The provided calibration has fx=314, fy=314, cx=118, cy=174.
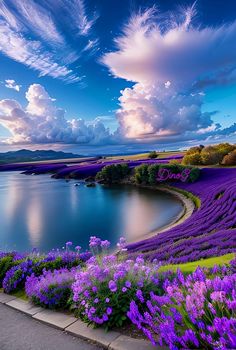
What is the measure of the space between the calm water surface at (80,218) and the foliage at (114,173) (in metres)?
22.9

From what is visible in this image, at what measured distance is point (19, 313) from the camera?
19.7ft

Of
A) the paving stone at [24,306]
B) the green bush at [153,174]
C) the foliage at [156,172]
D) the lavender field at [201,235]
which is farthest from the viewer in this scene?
the green bush at [153,174]

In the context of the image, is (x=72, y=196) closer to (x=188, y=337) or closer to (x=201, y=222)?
(x=201, y=222)

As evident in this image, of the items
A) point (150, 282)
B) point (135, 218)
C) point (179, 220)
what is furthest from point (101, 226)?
point (150, 282)

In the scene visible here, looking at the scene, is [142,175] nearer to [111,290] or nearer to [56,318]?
[56,318]

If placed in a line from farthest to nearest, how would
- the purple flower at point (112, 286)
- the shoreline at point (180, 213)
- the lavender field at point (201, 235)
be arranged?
the shoreline at point (180, 213)
the lavender field at point (201, 235)
the purple flower at point (112, 286)

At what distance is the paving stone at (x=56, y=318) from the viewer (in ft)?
16.8

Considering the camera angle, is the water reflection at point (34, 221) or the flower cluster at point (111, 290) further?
the water reflection at point (34, 221)

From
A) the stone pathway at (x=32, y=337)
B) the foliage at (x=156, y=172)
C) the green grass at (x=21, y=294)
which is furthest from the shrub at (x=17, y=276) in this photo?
the foliage at (x=156, y=172)

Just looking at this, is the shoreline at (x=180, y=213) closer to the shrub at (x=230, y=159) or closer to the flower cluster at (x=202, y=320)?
the shrub at (x=230, y=159)

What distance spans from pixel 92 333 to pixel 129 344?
715 millimetres

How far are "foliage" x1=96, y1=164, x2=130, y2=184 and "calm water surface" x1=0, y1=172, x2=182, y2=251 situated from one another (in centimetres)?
2294

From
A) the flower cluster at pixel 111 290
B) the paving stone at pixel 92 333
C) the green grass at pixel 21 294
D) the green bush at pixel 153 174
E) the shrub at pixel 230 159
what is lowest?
the green bush at pixel 153 174

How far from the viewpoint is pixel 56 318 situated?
5.41 meters
